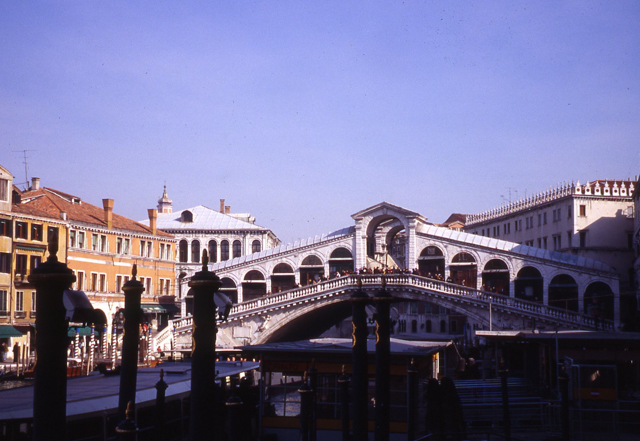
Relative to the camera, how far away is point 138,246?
1921 inches

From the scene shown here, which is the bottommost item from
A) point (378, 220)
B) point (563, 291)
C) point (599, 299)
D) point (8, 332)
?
point (8, 332)

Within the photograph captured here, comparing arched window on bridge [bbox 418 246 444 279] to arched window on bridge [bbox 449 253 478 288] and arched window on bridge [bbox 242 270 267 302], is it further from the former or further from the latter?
arched window on bridge [bbox 242 270 267 302]

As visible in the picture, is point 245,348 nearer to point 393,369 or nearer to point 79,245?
point 393,369

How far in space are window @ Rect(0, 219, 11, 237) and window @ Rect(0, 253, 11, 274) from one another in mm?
946

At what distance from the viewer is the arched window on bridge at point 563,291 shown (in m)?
42.1

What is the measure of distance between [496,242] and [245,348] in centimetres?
3090

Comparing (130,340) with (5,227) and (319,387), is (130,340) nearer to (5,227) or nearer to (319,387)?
(319,387)

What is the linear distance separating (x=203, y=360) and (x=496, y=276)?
38849mm

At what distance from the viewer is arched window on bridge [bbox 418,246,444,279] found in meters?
45.9

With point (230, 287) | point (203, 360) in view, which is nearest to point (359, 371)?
point (203, 360)

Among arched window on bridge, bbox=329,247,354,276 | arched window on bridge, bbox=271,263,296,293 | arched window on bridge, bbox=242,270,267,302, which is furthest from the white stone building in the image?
arched window on bridge, bbox=242,270,267,302

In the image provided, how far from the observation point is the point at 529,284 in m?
43.7

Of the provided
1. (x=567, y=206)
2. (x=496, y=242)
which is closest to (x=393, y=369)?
(x=496, y=242)

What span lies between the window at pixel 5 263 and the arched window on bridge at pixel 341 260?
17761 millimetres
